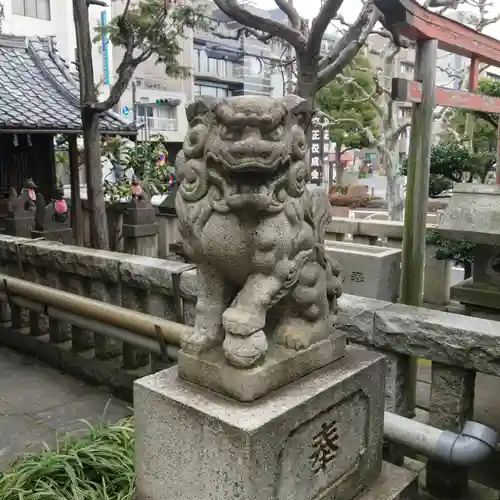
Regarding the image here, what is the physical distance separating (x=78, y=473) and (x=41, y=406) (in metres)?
1.52

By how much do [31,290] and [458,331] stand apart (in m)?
3.47

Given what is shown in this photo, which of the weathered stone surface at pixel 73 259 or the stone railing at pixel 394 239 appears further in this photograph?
the stone railing at pixel 394 239

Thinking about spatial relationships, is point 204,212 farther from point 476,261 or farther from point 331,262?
point 476,261

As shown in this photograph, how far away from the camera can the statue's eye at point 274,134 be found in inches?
79.1

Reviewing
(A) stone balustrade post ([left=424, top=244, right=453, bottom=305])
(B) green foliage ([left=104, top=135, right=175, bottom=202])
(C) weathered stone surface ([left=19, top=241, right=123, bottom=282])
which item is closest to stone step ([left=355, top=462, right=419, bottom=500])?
(C) weathered stone surface ([left=19, top=241, right=123, bottom=282])

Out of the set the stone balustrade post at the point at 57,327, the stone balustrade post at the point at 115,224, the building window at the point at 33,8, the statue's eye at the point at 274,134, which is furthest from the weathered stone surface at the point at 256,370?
the building window at the point at 33,8

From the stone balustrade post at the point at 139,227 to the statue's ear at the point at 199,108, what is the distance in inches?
316

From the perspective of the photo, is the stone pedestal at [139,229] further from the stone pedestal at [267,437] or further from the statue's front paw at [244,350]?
the statue's front paw at [244,350]

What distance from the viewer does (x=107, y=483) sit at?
283cm

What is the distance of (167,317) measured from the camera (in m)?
4.17

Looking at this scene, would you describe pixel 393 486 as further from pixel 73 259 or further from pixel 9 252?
pixel 9 252

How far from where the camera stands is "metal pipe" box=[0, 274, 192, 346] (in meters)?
3.61

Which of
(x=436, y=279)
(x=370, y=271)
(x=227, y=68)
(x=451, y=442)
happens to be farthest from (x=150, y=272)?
(x=227, y=68)

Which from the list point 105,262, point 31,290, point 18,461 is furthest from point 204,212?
point 31,290
